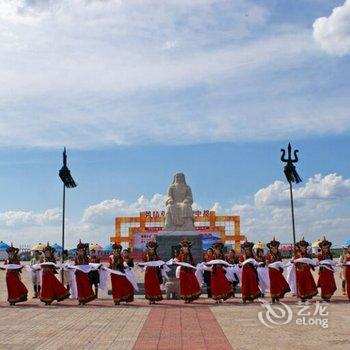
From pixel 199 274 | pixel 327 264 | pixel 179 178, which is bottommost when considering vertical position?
pixel 199 274

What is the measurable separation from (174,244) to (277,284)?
8.33 m

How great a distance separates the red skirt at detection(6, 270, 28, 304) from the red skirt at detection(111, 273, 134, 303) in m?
2.85

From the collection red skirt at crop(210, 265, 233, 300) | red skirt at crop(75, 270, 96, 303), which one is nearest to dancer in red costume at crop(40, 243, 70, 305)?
red skirt at crop(75, 270, 96, 303)

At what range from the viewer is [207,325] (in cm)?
1257

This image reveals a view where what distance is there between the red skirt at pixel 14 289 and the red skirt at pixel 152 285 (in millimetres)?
3849

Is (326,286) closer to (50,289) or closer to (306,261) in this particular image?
(306,261)

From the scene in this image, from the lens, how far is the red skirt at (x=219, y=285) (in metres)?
17.4

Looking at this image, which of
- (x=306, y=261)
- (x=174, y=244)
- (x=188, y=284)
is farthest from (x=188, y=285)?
(x=174, y=244)

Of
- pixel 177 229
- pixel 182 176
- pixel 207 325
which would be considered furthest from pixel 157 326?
pixel 182 176

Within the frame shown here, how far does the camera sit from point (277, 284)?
17.2 meters

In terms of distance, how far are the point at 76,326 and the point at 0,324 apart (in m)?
1.90

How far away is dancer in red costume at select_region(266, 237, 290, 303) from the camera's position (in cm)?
1716

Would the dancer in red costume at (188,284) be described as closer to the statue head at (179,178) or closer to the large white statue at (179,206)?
the large white statue at (179,206)
